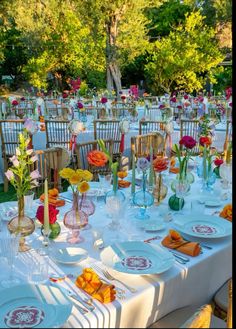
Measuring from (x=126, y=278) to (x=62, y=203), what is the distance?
3.00 feet

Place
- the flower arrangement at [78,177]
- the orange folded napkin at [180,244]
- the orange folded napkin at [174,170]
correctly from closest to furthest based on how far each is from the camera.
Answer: the orange folded napkin at [180,244], the flower arrangement at [78,177], the orange folded napkin at [174,170]

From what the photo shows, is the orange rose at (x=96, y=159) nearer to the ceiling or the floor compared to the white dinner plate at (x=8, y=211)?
nearer to the ceiling

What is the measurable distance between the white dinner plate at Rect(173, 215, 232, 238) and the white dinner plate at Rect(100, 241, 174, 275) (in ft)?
0.89

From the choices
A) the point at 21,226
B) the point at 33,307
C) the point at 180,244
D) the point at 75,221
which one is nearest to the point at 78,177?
the point at 75,221

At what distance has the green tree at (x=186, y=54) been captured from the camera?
1415 centimetres

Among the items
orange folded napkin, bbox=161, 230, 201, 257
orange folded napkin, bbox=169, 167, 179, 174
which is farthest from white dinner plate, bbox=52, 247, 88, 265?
orange folded napkin, bbox=169, 167, 179, 174

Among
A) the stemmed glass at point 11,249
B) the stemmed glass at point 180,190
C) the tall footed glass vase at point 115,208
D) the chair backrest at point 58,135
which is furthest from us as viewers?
the chair backrest at point 58,135

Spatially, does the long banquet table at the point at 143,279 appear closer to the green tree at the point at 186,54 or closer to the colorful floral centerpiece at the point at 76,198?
the colorful floral centerpiece at the point at 76,198

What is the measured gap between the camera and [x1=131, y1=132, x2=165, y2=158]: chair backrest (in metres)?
3.73

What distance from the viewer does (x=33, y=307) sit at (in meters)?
1.29

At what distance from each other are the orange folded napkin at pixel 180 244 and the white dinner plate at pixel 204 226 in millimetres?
102

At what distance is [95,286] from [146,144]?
104 inches

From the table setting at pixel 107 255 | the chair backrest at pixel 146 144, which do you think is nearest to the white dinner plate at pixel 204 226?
the table setting at pixel 107 255

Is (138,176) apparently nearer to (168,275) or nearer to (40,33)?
(168,275)
